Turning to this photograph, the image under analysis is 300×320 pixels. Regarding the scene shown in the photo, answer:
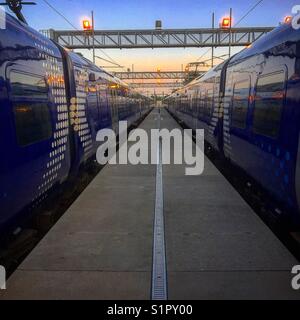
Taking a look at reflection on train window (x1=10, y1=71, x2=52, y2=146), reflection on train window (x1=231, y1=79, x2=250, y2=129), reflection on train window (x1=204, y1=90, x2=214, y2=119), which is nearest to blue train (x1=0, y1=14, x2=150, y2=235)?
reflection on train window (x1=10, y1=71, x2=52, y2=146)

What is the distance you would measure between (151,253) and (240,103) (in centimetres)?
401

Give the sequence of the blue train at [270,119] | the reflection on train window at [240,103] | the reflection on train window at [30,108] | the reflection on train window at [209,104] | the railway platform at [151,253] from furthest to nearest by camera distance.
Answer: the reflection on train window at [209,104]
the reflection on train window at [240,103]
the blue train at [270,119]
the reflection on train window at [30,108]
the railway platform at [151,253]

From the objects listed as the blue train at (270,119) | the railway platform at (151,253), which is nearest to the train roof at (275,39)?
the blue train at (270,119)

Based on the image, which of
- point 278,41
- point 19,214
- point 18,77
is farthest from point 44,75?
point 278,41

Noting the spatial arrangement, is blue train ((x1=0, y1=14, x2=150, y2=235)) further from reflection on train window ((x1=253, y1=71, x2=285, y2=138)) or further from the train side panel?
reflection on train window ((x1=253, y1=71, x2=285, y2=138))

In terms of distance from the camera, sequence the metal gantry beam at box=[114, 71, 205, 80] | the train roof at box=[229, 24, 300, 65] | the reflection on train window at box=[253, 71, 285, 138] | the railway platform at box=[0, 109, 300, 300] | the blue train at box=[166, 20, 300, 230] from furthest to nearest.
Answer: the metal gantry beam at box=[114, 71, 205, 80] → the reflection on train window at box=[253, 71, 285, 138] → the train roof at box=[229, 24, 300, 65] → the blue train at box=[166, 20, 300, 230] → the railway platform at box=[0, 109, 300, 300]

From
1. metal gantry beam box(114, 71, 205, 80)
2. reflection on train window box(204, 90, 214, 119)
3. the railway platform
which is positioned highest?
metal gantry beam box(114, 71, 205, 80)

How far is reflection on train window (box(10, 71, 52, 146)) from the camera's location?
14.8 ft

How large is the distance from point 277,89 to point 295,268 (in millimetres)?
2425

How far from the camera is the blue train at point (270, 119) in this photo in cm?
465

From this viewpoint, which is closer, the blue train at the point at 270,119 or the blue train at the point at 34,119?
the blue train at the point at 34,119

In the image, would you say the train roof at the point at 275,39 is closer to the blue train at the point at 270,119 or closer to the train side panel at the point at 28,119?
the blue train at the point at 270,119

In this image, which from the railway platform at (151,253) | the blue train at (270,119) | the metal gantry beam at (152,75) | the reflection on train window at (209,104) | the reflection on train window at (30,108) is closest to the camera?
the railway platform at (151,253)

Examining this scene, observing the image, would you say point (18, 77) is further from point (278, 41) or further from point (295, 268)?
point (295, 268)
